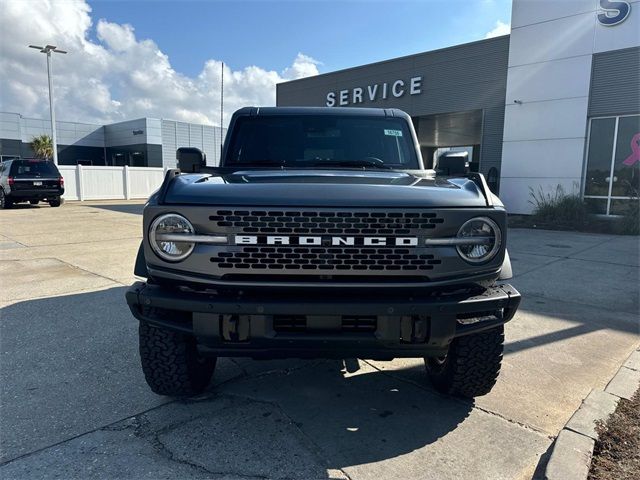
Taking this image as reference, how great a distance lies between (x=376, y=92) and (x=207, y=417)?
735 inches

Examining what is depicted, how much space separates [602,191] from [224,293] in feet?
48.0

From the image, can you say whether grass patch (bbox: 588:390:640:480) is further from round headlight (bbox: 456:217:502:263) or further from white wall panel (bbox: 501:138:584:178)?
white wall panel (bbox: 501:138:584:178)

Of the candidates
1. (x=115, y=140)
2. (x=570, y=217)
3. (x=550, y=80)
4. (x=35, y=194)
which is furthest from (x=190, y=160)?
(x=115, y=140)

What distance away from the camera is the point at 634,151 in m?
12.9

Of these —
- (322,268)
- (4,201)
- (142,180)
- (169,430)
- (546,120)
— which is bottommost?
(169,430)

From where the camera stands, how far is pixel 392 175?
291 cm

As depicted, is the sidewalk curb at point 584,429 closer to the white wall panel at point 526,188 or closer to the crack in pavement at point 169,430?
the crack in pavement at point 169,430

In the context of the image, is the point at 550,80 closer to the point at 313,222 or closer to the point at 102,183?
the point at 313,222

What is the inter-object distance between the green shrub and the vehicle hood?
12.1 metres

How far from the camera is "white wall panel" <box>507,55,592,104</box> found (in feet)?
44.6

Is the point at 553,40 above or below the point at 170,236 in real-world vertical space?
above

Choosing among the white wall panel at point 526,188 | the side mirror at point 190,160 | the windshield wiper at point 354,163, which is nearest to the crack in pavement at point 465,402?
the windshield wiper at point 354,163

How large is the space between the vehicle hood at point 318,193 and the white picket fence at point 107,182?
892 inches

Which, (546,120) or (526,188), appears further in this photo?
(526,188)
